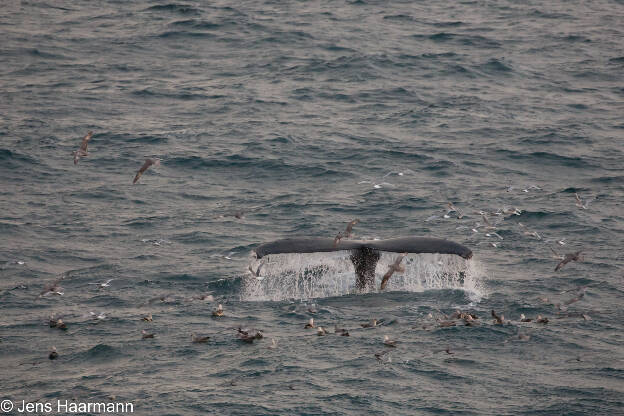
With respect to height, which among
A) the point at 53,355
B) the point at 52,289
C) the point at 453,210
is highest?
the point at 53,355

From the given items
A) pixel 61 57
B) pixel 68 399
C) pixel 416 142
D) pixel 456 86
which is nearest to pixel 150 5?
pixel 61 57

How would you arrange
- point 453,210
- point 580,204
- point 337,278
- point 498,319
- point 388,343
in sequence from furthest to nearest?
point 580,204
point 453,210
point 337,278
point 498,319
point 388,343

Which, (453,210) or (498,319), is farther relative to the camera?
(453,210)

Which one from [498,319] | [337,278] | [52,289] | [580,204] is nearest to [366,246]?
[337,278]

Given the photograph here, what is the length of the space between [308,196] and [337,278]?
572 cm

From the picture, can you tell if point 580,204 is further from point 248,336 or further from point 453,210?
point 248,336

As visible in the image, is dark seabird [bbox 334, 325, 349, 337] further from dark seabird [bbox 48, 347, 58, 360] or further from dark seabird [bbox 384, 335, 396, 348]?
dark seabird [bbox 48, 347, 58, 360]

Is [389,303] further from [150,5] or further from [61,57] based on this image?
[150,5]

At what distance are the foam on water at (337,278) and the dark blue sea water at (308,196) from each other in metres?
0.06

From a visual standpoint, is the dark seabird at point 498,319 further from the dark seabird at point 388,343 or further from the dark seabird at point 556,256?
the dark seabird at point 556,256

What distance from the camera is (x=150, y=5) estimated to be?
42094 mm

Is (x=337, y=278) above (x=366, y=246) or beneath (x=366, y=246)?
beneath

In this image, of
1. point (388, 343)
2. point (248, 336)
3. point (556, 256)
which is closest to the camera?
point (388, 343)

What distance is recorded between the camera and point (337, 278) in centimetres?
1836
